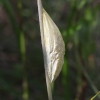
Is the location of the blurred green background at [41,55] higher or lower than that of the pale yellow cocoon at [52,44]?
lower

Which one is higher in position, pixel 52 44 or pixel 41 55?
pixel 52 44

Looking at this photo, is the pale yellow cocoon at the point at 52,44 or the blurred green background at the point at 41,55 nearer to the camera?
the pale yellow cocoon at the point at 52,44

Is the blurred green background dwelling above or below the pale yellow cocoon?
below

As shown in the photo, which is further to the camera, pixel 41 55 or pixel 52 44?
pixel 41 55

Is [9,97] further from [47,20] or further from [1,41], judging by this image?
[47,20]

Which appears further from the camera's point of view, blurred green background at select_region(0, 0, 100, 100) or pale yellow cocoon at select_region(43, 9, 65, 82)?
Result: blurred green background at select_region(0, 0, 100, 100)
